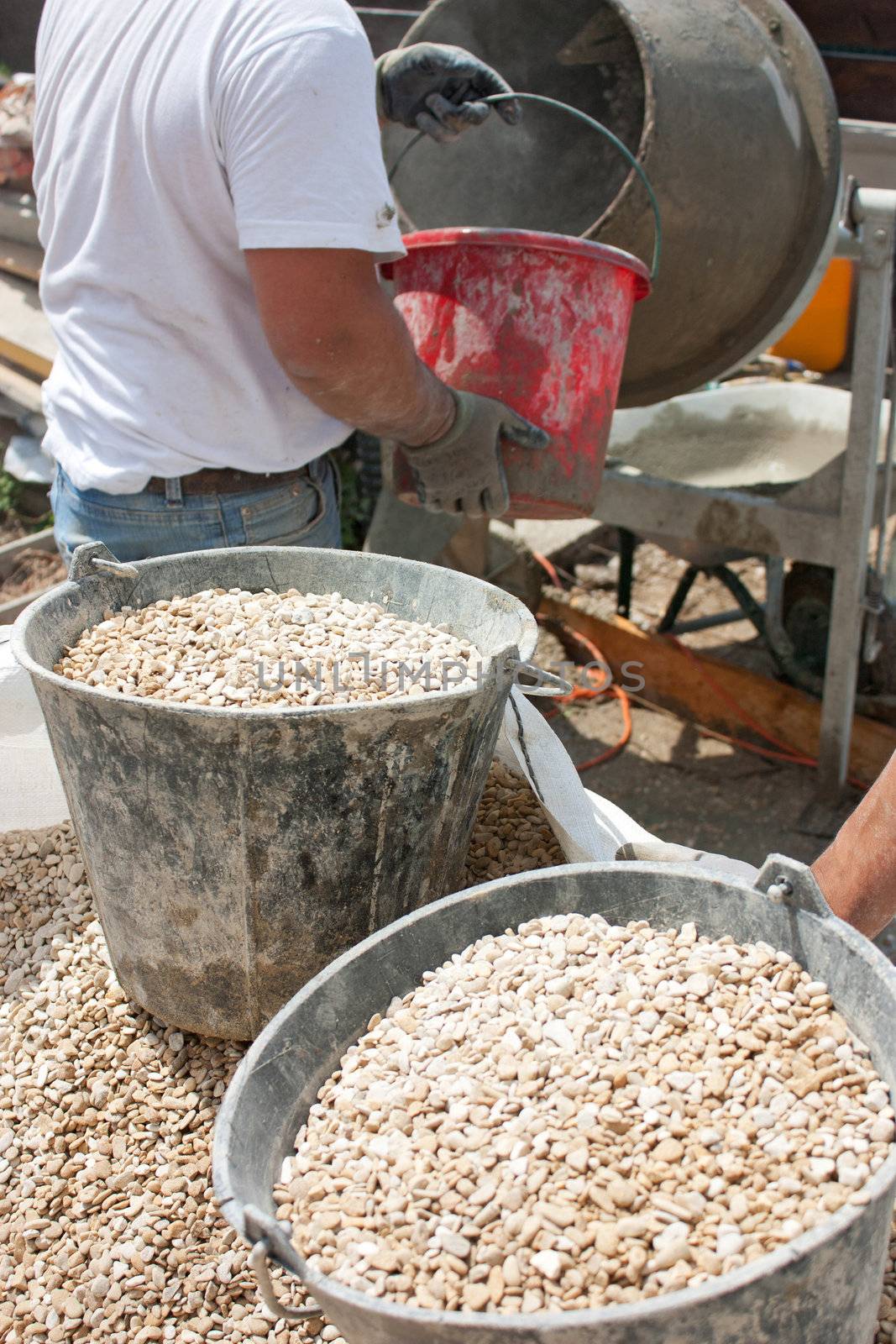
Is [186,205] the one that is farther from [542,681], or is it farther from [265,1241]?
[265,1241]

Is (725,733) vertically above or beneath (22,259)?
beneath

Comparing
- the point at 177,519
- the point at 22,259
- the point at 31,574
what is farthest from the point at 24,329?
the point at 177,519

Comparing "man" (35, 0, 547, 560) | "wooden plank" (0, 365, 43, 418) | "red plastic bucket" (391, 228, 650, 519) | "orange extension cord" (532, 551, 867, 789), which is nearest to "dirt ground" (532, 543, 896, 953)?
"orange extension cord" (532, 551, 867, 789)

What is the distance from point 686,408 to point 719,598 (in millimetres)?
1127

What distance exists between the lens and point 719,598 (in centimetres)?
525

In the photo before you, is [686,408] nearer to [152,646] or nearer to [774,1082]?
[152,646]

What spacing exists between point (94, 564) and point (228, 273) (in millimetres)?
558

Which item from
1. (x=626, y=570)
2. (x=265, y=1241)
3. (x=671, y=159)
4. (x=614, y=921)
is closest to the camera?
(x=265, y=1241)

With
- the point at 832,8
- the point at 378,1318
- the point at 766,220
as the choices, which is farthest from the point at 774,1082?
the point at 832,8

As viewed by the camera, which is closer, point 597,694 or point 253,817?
point 253,817

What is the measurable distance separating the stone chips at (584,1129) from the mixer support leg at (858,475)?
231 centimetres

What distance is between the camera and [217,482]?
210cm

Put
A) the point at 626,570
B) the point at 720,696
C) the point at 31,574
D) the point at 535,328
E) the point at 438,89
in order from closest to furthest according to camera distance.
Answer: the point at 535,328
the point at 438,89
the point at 720,696
the point at 31,574
the point at 626,570

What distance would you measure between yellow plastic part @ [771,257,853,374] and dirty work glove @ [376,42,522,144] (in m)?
3.86
